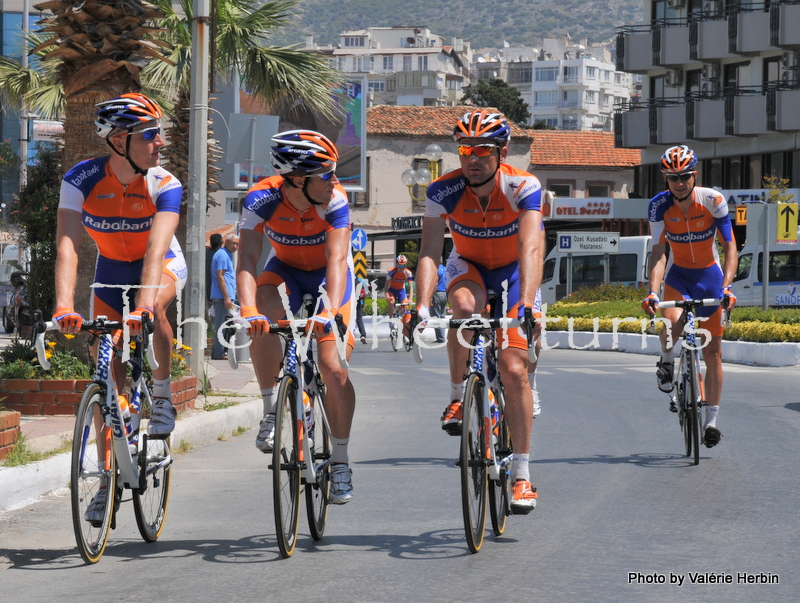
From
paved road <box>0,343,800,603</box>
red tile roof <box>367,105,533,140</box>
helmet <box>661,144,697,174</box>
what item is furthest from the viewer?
red tile roof <box>367,105,533,140</box>

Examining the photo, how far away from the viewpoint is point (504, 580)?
5.41 m

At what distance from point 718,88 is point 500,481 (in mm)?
45940

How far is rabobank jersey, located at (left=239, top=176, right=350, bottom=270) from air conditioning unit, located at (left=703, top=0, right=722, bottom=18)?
45826 mm

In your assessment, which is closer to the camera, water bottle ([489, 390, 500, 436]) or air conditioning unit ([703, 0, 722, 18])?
water bottle ([489, 390, 500, 436])

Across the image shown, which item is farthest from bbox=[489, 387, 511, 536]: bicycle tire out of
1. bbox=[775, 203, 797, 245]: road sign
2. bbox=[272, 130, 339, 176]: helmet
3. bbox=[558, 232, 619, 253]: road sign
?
bbox=[558, 232, 619, 253]: road sign

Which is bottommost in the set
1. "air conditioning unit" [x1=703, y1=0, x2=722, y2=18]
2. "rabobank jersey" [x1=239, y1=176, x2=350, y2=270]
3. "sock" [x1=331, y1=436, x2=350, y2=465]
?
"sock" [x1=331, y1=436, x2=350, y2=465]

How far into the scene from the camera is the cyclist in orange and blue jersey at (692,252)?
9570 millimetres

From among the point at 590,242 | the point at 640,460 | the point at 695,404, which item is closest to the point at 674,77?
the point at 590,242

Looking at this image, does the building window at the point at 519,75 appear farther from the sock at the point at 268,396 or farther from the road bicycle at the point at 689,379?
the sock at the point at 268,396

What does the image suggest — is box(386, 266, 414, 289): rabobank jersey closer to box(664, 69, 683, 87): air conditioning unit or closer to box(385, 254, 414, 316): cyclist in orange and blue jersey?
box(385, 254, 414, 316): cyclist in orange and blue jersey

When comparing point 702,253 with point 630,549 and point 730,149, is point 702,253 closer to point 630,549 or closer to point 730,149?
point 630,549

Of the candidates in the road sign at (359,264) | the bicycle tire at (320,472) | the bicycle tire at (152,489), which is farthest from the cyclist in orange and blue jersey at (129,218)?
the road sign at (359,264)

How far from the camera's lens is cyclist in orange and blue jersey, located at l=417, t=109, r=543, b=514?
633 centimetres

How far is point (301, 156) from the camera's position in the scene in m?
6.17
